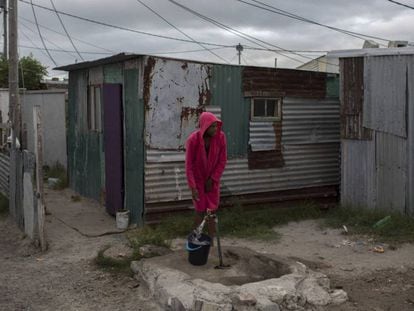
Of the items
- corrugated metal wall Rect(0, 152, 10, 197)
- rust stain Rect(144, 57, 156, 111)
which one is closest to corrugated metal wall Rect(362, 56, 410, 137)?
rust stain Rect(144, 57, 156, 111)

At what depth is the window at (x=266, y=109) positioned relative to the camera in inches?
362

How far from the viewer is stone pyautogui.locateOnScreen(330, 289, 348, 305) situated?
537 centimetres

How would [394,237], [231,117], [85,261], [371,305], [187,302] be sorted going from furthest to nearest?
[231,117]
[394,237]
[85,261]
[371,305]
[187,302]

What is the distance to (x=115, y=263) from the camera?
261 inches

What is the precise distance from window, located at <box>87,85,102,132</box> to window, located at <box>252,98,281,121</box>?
2823 mm

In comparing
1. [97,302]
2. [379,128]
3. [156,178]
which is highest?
[379,128]

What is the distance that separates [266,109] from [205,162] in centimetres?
317

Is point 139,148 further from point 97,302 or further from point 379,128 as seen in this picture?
point 379,128

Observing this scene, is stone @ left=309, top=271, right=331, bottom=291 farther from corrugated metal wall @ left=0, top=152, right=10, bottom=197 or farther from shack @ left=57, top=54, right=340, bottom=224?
corrugated metal wall @ left=0, top=152, right=10, bottom=197

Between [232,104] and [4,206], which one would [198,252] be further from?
[4,206]

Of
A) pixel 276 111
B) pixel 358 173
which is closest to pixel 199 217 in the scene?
pixel 276 111

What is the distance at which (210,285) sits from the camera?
5.22m

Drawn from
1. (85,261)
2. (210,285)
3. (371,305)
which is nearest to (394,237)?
(371,305)

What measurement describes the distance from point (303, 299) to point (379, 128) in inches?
168
